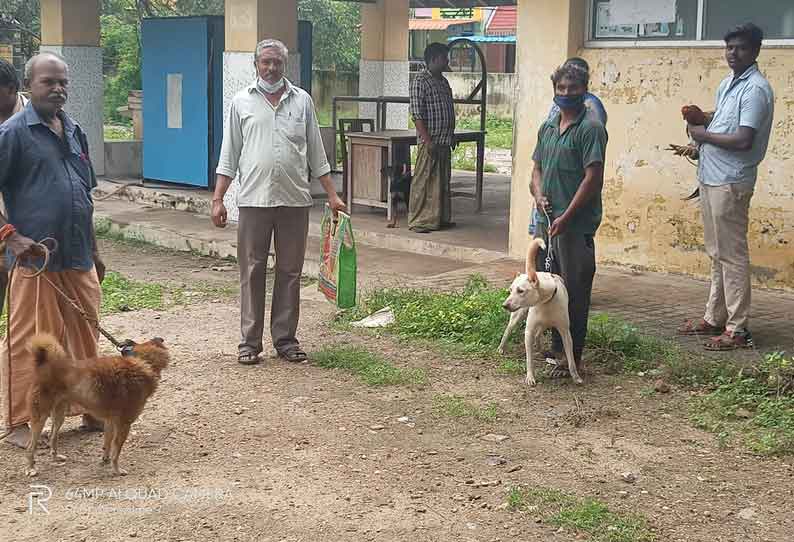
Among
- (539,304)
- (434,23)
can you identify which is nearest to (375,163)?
(539,304)

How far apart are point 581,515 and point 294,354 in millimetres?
2876

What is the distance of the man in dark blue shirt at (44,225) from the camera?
196 inches

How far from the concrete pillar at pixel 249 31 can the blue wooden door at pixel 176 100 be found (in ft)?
6.66

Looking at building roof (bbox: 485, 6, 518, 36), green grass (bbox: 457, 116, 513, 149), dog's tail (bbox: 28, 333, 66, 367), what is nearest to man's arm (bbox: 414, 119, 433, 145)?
dog's tail (bbox: 28, 333, 66, 367)

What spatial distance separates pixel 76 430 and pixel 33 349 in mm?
1039

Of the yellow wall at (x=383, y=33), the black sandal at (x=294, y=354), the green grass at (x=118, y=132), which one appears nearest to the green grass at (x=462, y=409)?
the black sandal at (x=294, y=354)

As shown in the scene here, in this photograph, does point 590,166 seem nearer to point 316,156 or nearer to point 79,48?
point 316,156

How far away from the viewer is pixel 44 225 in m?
5.01

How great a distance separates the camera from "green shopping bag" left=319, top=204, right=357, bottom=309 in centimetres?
701

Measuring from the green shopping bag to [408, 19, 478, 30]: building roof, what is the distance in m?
31.5

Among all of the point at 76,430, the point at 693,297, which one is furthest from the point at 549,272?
the point at 76,430

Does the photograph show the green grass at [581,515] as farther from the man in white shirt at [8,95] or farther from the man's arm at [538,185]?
the man in white shirt at [8,95]

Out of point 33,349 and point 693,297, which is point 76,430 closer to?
point 33,349

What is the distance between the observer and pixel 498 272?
9.26 meters
